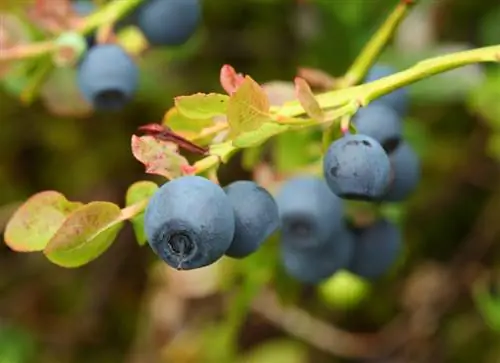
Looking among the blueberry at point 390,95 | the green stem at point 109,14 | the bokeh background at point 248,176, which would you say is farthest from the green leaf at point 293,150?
the bokeh background at point 248,176

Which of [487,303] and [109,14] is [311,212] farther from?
[487,303]

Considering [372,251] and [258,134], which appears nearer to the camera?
[258,134]

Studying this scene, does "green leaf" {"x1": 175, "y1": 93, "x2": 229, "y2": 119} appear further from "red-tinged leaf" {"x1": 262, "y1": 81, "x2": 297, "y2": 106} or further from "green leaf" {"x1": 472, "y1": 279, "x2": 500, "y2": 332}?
"green leaf" {"x1": 472, "y1": 279, "x2": 500, "y2": 332}

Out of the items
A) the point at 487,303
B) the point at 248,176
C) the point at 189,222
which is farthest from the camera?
the point at 248,176

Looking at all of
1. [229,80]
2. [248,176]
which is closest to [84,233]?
[229,80]

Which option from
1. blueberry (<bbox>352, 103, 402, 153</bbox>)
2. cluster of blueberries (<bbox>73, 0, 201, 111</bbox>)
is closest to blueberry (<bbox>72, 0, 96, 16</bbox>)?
cluster of blueberries (<bbox>73, 0, 201, 111</bbox>)

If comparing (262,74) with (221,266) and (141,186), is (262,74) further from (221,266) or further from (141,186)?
(141,186)

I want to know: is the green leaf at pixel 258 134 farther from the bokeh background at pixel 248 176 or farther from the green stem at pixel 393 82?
the bokeh background at pixel 248 176
